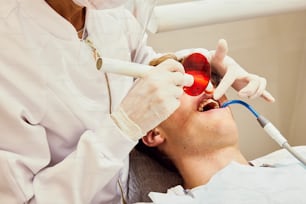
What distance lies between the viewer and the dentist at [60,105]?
1.08 metres

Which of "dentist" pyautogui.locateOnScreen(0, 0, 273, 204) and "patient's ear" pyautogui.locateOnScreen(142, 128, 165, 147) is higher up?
"dentist" pyautogui.locateOnScreen(0, 0, 273, 204)

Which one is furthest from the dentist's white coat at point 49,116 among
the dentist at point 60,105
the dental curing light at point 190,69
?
the dental curing light at point 190,69

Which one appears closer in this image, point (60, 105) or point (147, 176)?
point (60, 105)

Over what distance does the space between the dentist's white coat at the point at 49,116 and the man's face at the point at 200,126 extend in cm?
29

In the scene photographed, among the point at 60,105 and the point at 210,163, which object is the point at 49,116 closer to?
the point at 60,105

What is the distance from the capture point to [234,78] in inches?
55.1

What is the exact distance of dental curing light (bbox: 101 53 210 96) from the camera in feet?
3.55

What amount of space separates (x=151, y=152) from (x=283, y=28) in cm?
92

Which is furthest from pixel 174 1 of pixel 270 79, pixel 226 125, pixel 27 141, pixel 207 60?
pixel 27 141

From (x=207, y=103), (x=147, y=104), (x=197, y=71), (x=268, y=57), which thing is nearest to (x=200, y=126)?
(x=207, y=103)

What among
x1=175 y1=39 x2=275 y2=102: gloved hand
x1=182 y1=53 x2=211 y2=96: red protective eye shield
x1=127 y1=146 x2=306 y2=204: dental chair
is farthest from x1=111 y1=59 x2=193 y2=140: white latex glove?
x1=127 y1=146 x2=306 y2=204: dental chair

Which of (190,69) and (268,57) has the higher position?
(190,69)

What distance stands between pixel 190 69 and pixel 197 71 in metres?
0.03

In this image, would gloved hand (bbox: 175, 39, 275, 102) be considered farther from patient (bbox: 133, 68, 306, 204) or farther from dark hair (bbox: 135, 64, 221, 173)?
dark hair (bbox: 135, 64, 221, 173)
